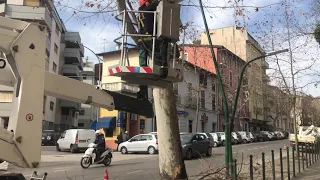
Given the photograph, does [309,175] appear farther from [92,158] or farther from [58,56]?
[58,56]

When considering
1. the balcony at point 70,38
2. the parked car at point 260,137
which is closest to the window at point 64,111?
the balcony at point 70,38

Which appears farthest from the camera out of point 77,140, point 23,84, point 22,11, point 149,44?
point 22,11

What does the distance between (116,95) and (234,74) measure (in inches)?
1043

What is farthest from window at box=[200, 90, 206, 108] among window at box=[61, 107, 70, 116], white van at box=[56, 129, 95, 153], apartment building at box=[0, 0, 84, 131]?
white van at box=[56, 129, 95, 153]

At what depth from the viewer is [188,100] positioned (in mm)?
44312

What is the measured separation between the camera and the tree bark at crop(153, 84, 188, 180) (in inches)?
328

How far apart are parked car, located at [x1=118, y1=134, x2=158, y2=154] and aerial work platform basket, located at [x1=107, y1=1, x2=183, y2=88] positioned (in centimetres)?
2013

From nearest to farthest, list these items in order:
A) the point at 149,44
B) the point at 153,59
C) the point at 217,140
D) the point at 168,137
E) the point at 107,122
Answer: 1. the point at 153,59
2. the point at 149,44
3. the point at 168,137
4. the point at 217,140
5. the point at 107,122

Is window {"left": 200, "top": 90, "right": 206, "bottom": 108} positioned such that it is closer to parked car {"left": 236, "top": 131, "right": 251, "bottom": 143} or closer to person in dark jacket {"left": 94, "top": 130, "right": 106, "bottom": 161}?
parked car {"left": 236, "top": 131, "right": 251, "bottom": 143}

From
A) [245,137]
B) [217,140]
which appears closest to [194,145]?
[217,140]

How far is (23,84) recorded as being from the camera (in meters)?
A: 4.02

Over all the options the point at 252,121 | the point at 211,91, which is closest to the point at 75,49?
the point at 211,91

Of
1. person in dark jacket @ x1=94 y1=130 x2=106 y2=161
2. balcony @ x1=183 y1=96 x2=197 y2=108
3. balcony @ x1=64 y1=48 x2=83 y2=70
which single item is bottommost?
person in dark jacket @ x1=94 y1=130 x2=106 y2=161

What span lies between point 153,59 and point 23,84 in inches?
66.5
